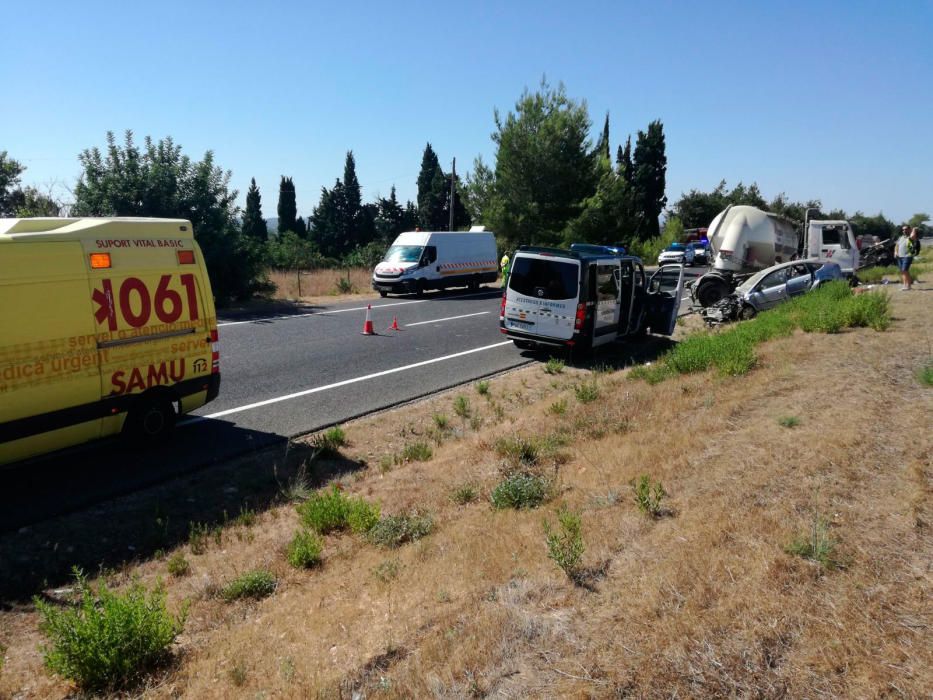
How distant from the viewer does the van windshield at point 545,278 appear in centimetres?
1251

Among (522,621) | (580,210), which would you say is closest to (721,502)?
(522,621)

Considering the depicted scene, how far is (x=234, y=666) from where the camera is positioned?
372 cm

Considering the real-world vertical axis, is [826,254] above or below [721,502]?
above

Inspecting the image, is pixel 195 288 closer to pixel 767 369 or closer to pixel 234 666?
pixel 234 666

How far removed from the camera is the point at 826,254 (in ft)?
82.0

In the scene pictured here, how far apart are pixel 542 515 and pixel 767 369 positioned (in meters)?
5.55

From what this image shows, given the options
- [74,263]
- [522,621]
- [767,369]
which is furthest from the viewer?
[767,369]

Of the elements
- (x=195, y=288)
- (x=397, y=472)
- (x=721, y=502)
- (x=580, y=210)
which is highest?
(x=580, y=210)

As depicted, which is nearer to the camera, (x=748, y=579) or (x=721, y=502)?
(x=748, y=579)

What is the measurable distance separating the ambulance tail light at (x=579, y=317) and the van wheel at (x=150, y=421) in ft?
24.8

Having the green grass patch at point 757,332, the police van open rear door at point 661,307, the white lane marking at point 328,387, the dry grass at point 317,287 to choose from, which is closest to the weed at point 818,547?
the green grass patch at point 757,332

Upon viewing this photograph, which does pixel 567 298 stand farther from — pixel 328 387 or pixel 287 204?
pixel 287 204

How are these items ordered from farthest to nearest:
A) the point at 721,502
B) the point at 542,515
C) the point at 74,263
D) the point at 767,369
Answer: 1. the point at 767,369
2. the point at 74,263
3. the point at 542,515
4. the point at 721,502

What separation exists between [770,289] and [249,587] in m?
16.3
